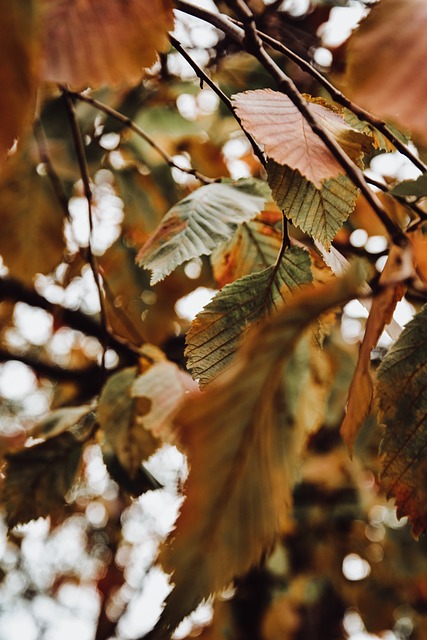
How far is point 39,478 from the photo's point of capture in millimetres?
610

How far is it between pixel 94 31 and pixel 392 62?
0.40 ft

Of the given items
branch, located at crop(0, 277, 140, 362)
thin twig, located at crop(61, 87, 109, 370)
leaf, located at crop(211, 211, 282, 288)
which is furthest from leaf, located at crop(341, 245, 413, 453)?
branch, located at crop(0, 277, 140, 362)

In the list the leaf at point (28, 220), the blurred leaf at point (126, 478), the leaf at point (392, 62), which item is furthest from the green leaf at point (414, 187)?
the leaf at point (28, 220)

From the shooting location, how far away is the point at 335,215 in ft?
1.34

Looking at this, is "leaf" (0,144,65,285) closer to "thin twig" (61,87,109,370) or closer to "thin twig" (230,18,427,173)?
"thin twig" (61,87,109,370)

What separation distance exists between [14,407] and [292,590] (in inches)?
122

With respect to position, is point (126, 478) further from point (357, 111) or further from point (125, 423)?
point (357, 111)

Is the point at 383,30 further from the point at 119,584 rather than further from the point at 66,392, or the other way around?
the point at 119,584

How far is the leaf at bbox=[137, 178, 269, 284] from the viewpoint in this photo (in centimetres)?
48

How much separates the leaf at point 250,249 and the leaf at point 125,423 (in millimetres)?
150

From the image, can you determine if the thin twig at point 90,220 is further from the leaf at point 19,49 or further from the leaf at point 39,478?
the leaf at point 19,49

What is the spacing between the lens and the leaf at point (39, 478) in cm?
60

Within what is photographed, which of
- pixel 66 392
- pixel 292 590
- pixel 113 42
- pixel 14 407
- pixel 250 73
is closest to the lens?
pixel 113 42

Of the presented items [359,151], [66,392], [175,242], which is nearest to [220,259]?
[175,242]
